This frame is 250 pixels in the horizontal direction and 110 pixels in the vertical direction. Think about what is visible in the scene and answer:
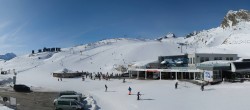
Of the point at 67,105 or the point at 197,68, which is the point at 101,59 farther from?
the point at 67,105

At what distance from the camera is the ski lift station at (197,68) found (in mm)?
58375

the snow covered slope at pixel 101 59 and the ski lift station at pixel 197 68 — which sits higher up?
the snow covered slope at pixel 101 59

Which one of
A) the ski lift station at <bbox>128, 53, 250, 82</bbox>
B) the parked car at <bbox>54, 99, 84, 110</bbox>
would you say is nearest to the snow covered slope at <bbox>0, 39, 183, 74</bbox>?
the ski lift station at <bbox>128, 53, 250, 82</bbox>

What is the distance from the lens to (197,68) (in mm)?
64375

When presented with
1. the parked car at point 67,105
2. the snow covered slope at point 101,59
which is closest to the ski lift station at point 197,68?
the parked car at point 67,105

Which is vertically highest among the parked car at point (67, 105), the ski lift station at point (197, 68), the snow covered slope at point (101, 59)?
the snow covered slope at point (101, 59)

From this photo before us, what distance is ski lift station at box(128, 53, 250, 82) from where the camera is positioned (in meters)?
58.4

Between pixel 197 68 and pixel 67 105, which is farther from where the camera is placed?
pixel 197 68

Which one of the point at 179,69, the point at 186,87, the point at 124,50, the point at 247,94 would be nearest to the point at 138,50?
the point at 124,50

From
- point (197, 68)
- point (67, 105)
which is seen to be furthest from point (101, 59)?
point (67, 105)

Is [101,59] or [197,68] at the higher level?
[101,59]

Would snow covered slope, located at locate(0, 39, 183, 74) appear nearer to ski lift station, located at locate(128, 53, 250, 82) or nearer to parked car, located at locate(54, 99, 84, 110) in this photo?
ski lift station, located at locate(128, 53, 250, 82)

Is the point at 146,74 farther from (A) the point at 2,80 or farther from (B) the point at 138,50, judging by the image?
(B) the point at 138,50

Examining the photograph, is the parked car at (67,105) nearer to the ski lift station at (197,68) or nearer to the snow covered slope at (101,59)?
the ski lift station at (197,68)
